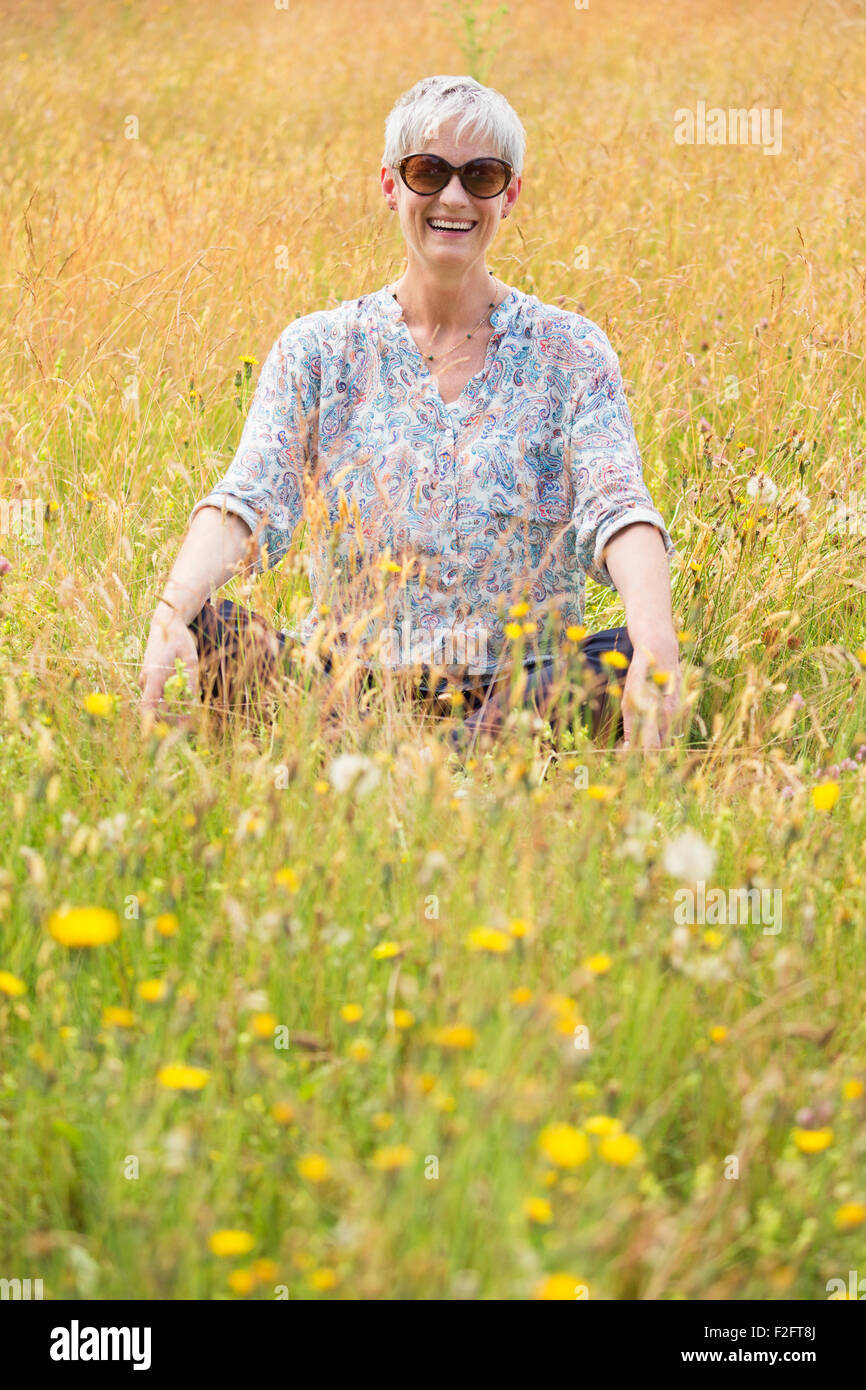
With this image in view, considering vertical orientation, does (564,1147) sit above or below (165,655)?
below

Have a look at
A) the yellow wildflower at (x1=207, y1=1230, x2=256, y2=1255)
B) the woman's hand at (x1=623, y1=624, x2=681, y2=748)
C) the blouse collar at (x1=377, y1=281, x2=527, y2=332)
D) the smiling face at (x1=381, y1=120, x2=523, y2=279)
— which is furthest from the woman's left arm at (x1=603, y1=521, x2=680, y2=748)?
the yellow wildflower at (x1=207, y1=1230, x2=256, y2=1255)

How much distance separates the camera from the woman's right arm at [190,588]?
237 centimetres

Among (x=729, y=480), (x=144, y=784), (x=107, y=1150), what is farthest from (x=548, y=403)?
(x=107, y=1150)

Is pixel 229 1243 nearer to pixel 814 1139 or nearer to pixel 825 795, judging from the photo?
pixel 814 1139

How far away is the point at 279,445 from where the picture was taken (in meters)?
2.77

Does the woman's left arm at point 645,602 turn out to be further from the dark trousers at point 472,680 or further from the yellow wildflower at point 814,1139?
the yellow wildflower at point 814,1139

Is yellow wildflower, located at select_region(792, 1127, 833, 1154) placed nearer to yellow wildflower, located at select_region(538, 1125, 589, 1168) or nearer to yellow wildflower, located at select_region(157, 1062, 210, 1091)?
yellow wildflower, located at select_region(538, 1125, 589, 1168)

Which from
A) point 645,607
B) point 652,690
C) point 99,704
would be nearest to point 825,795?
point 652,690

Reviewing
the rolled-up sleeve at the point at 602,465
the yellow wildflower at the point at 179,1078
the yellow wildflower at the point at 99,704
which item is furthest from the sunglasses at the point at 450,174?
the yellow wildflower at the point at 179,1078

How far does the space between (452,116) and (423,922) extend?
1702 mm

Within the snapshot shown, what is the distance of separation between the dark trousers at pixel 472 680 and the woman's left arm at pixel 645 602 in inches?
3.7

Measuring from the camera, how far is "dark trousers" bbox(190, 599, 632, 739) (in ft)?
7.95

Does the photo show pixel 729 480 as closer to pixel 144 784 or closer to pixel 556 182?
pixel 144 784

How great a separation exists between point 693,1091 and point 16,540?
7.05 feet
